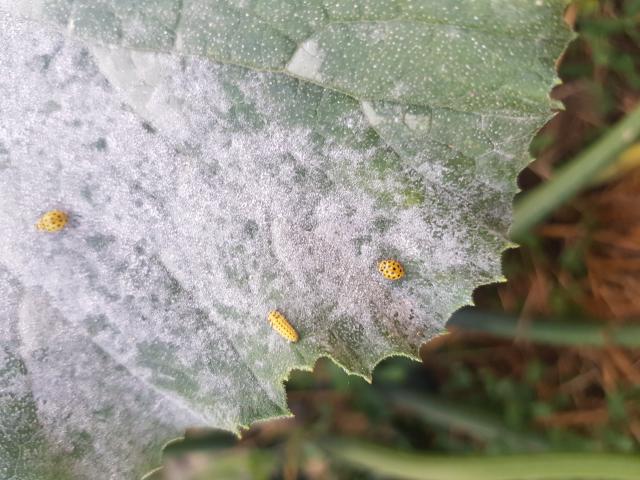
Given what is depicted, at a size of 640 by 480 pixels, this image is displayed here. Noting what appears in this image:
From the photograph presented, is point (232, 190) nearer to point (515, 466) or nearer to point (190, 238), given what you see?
point (190, 238)

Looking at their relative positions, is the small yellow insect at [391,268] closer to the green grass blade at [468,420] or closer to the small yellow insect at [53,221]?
the small yellow insect at [53,221]

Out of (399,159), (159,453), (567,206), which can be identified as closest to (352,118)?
(399,159)

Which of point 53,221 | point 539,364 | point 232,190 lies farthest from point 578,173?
point 53,221

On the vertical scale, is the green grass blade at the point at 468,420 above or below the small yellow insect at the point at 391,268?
below

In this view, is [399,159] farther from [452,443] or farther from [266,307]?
[452,443]

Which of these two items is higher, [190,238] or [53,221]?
[53,221]

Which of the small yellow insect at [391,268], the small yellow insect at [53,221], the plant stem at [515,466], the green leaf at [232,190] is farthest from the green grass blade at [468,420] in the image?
the small yellow insect at [53,221]
